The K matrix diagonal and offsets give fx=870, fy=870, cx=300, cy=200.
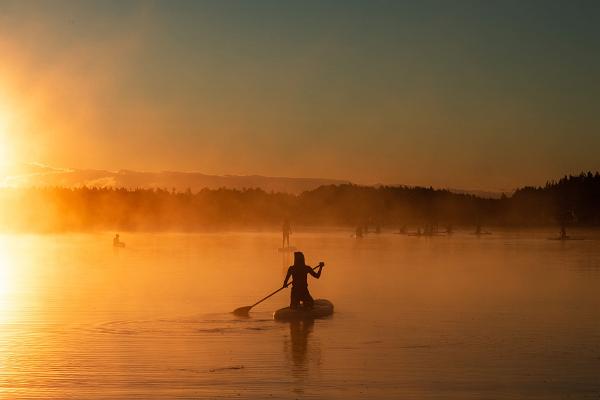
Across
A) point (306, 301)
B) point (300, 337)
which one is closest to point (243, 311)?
point (306, 301)

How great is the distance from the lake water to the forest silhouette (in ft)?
Result: 314

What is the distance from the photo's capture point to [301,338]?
18.0 metres

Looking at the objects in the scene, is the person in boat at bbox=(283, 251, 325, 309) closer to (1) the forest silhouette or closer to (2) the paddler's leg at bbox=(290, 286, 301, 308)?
(2) the paddler's leg at bbox=(290, 286, 301, 308)

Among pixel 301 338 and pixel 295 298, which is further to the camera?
pixel 295 298

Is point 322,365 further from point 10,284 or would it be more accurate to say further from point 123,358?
point 10,284

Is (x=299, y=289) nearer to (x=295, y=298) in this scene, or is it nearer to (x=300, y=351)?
(x=295, y=298)

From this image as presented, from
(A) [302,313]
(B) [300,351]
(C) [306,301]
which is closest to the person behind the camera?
(B) [300,351]

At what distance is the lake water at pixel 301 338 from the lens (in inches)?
518

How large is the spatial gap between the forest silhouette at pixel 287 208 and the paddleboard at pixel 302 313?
339 ft

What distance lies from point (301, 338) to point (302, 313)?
291cm

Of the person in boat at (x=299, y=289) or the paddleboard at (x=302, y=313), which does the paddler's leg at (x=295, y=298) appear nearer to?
the person in boat at (x=299, y=289)

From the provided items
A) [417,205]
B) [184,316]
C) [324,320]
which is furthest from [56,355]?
[417,205]

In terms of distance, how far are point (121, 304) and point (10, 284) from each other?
851cm

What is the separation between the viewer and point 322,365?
1492 centimetres
